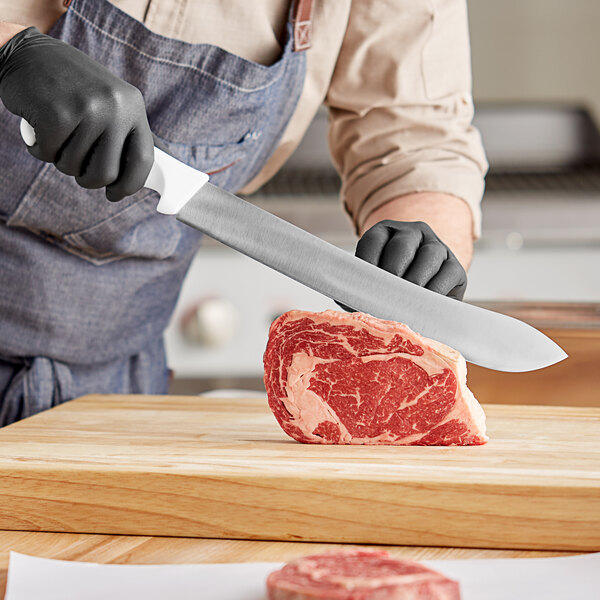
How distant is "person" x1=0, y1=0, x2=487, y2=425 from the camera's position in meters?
1.16

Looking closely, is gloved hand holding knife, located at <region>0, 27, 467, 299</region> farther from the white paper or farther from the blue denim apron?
the white paper

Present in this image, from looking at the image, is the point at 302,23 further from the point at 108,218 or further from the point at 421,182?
the point at 108,218

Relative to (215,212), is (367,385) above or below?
below

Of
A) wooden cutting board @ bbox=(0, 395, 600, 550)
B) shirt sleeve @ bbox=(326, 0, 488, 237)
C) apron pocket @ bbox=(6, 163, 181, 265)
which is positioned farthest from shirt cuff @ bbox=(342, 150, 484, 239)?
wooden cutting board @ bbox=(0, 395, 600, 550)

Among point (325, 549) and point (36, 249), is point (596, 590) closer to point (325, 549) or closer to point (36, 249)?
point (325, 549)

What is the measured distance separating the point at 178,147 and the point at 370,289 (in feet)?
1.46

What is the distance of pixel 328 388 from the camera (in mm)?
1047

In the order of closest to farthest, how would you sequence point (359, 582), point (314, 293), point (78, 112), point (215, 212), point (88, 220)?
point (359, 582)
point (78, 112)
point (215, 212)
point (88, 220)
point (314, 293)

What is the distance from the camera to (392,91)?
4.91 feet

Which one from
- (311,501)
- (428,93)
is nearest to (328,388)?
(311,501)

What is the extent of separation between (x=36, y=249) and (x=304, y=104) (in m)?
0.54

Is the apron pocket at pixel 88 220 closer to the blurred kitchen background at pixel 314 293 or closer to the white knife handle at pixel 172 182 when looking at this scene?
the white knife handle at pixel 172 182

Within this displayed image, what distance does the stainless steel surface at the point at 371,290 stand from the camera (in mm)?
1097

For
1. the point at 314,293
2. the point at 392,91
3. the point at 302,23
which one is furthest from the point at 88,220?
the point at 314,293
